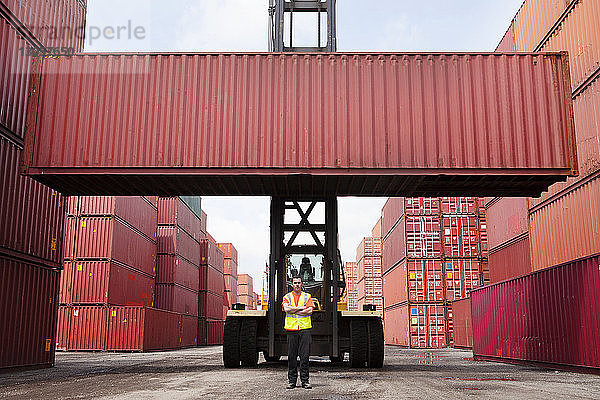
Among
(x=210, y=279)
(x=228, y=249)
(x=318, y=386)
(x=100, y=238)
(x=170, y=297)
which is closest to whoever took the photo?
(x=318, y=386)

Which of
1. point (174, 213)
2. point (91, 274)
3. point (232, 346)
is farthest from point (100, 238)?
point (232, 346)

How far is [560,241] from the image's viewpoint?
48.6ft

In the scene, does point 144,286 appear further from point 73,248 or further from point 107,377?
point 107,377

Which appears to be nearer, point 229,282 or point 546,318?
point 546,318

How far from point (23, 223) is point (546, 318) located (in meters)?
11.8

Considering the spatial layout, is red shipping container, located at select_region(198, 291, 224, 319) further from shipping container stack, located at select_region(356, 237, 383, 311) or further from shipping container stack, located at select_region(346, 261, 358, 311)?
shipping container stack, located at select_region(356, 237, 383, 311)

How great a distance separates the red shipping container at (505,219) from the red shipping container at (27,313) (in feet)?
43.5

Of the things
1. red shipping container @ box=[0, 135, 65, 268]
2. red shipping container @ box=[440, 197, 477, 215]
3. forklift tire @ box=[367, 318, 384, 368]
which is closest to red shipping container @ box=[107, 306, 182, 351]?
red shipping container @ box=[0, 135, 65, 268]

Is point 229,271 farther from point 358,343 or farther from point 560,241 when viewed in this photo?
point 358,343

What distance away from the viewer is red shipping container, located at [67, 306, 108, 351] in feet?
77.4

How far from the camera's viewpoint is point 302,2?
14.5 m

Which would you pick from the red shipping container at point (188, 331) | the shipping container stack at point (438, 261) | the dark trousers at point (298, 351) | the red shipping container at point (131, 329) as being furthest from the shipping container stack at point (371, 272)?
the dark trousers at point (298, 351)

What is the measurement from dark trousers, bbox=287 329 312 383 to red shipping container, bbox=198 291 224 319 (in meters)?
33.1

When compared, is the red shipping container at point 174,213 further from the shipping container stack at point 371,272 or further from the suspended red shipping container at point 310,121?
the suspended red shipping container at point 310,121
